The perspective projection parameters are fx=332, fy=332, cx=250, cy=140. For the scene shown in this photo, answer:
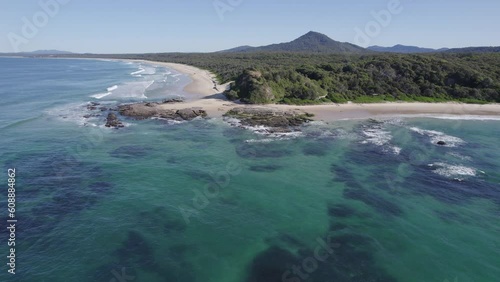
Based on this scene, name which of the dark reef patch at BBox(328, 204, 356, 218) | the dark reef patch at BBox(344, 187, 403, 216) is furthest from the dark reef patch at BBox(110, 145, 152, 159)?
the dark reef patch at BBox(344, 187, 403, 216)

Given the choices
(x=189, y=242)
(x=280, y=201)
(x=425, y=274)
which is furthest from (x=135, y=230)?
(x=425, y=274)

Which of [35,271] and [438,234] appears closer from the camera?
[35,271]

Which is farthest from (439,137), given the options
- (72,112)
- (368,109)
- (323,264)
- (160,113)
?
(72,112)

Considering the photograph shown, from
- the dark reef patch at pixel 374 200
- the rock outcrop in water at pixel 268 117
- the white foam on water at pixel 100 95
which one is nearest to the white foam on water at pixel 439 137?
the rock outcrop in water at pixel 268 117

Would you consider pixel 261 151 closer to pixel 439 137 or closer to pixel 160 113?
pixel 160 113

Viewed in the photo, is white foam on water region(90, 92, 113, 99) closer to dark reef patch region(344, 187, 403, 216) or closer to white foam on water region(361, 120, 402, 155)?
white foam on water region(361, 120, 402, 155)

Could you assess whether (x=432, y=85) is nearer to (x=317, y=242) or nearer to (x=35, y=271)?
(x=317, y=242)
